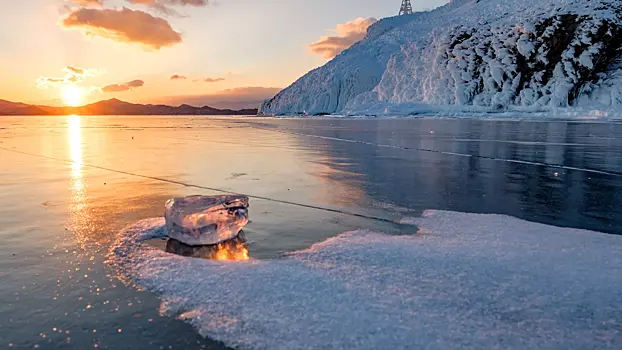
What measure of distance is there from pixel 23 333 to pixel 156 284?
69 cm

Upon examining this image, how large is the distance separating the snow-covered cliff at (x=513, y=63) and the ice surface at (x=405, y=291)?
59.9 m

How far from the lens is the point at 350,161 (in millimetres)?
8922

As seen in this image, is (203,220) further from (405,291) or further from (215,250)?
(405,291)

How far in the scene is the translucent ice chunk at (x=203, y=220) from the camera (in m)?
3.17

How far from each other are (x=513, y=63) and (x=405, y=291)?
70.4 meters

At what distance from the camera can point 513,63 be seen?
62.4 meters

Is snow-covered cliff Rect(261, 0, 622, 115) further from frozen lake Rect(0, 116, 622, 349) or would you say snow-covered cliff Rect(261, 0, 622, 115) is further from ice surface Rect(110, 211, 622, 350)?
ice surface Rect(110, 211, 622, 350)

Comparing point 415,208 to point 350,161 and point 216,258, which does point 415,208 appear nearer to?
point 216,258

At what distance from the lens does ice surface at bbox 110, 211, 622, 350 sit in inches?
71.9

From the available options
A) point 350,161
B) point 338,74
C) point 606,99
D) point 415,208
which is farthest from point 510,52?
point 415,208

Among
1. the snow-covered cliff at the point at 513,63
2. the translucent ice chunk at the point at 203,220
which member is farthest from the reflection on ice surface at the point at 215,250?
the snow-covered cliff at the point at 513,63

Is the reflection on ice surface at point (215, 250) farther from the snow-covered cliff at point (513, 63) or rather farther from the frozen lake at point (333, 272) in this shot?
the snow-covered cliff at point (513, 63)

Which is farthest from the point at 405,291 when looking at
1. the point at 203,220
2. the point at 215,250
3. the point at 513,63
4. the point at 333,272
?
the point at 513,63

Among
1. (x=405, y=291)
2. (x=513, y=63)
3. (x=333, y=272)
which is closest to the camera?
(x=405, y=291)
